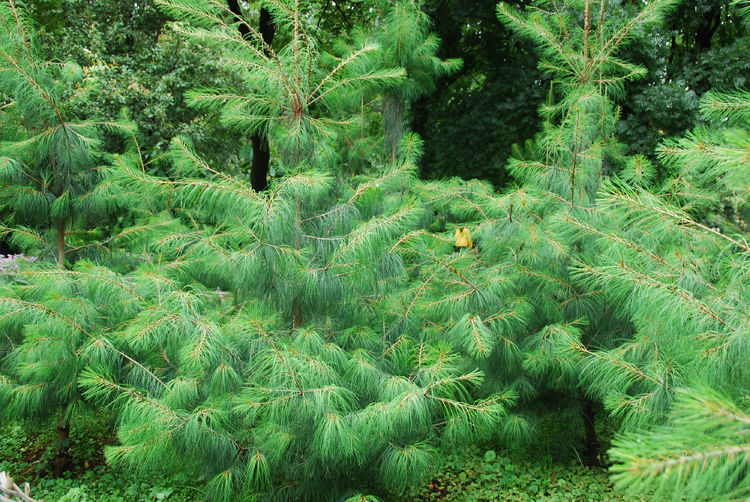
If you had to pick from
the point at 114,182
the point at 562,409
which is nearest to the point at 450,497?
the point at 562,409

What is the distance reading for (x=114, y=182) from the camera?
3699 mm

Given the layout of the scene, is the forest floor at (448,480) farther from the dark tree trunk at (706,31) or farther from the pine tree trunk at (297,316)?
the dark tree trunk at (706,31)

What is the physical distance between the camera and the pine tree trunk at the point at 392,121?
4676 millimetres

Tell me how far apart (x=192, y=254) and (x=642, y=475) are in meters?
2.78

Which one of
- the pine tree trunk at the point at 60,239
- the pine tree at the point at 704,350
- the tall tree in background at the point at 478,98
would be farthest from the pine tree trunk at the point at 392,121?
the tall tree in background at the point at 478,98

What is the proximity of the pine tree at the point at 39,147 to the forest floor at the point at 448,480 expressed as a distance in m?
1.51

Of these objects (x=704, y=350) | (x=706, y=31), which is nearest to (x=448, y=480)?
(x=704, y=350)

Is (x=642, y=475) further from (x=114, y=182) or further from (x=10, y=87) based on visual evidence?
(x=10, y=87)

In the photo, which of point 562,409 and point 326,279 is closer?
point 326,279

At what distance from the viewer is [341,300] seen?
3.00 m

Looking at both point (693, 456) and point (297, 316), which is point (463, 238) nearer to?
point (297, 316)

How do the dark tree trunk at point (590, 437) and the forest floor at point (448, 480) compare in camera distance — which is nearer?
the forest floor at point (448, 480)

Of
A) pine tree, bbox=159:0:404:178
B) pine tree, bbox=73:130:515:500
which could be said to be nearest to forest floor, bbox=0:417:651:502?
pine tree, bbox=73:130:515:500

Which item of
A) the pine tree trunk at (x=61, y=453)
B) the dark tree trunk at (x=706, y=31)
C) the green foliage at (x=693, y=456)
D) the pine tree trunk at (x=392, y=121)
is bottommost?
the pine tree trunk at (x=61, y=453)
